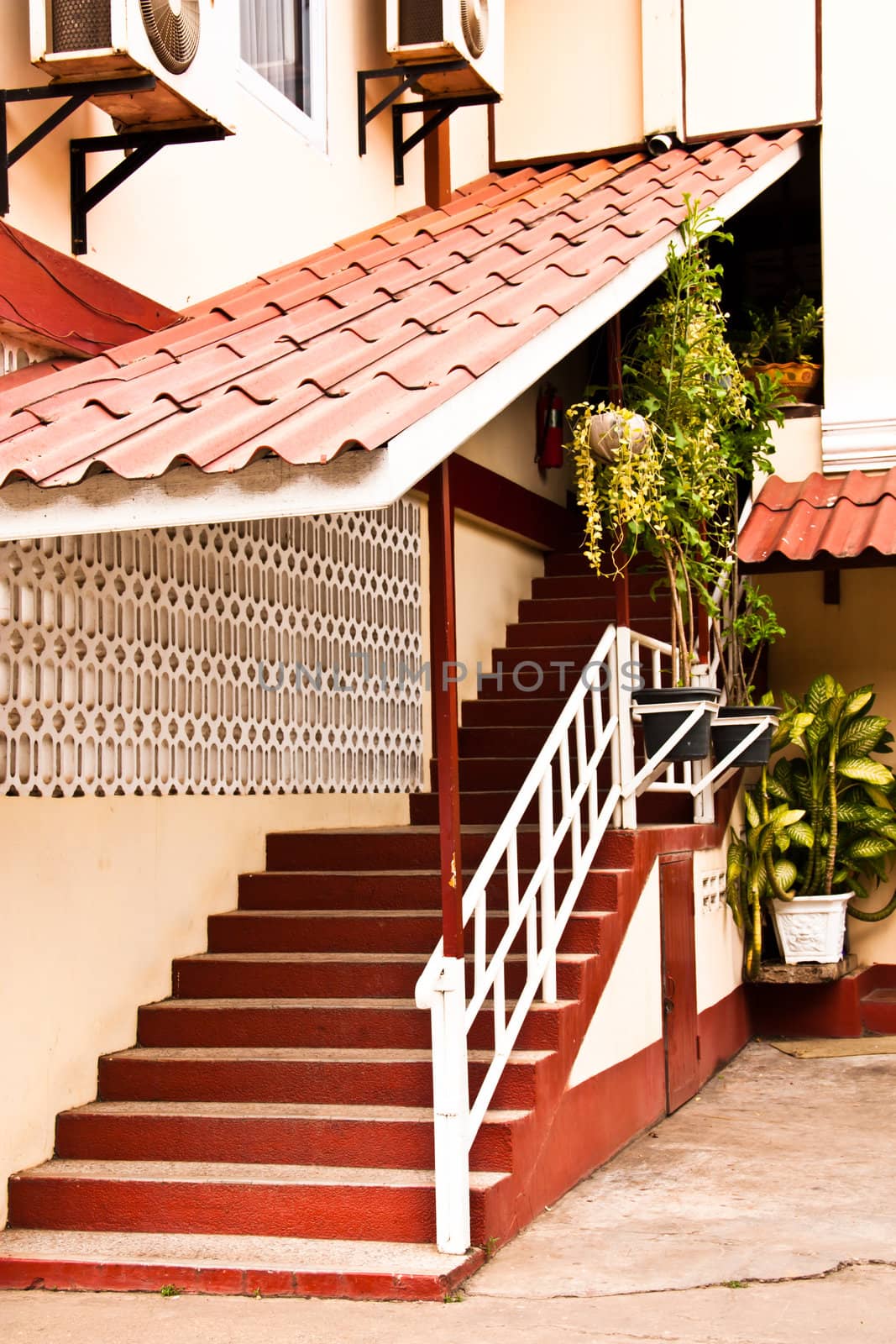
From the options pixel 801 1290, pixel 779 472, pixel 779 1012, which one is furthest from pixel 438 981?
pixel 779 472

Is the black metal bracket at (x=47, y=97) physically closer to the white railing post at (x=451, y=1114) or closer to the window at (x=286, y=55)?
the window at (x=286, y=55)

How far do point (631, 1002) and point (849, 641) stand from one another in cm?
355

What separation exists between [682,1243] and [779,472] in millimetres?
5297

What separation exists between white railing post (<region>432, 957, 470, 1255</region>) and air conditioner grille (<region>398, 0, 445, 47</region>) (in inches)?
185

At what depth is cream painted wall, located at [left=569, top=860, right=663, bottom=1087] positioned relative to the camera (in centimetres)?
618

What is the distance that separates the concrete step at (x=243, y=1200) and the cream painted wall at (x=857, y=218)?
5671mm

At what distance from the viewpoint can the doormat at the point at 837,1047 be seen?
843 centimetres

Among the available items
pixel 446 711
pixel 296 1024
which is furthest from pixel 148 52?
pixel 296 1024

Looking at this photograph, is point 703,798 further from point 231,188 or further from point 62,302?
point 62,302

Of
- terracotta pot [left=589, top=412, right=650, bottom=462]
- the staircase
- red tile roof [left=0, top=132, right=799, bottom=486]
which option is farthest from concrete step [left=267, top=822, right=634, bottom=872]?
red tile roof [left=0, top=132, right=799, bottom=486]

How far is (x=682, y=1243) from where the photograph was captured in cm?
520

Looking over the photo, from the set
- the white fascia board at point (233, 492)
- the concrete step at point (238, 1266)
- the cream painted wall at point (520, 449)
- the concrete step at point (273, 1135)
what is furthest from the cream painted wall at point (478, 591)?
the white fascia board at point (233, 492)

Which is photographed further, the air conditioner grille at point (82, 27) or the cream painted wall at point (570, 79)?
the cream painted wall at point (570, 79)

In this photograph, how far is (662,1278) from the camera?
190 inches
